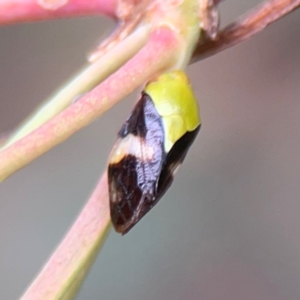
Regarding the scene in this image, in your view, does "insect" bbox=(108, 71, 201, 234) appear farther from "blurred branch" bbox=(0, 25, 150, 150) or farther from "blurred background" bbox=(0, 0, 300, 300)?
"blurred background" bbox=(0, 0, 300, 300)

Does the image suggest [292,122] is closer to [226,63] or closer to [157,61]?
[226,63]

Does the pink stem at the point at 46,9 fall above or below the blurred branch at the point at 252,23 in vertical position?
above

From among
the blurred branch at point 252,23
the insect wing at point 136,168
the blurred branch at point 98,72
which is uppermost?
the blurred branch at point 252,23

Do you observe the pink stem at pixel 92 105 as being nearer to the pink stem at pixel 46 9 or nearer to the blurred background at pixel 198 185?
the pink stem at pixel 46 9

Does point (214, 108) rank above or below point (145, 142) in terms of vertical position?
above

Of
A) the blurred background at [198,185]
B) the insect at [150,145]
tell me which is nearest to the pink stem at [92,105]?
the insect at [150,145]

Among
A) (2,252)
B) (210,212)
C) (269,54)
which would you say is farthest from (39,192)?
(269,54)
